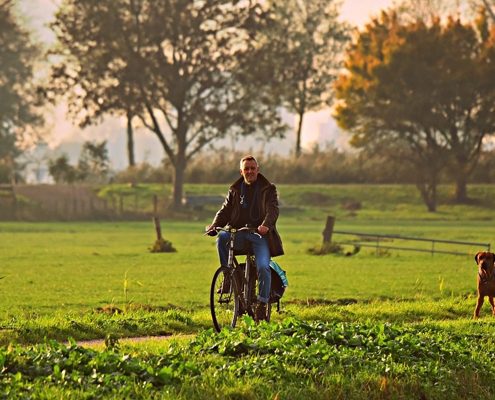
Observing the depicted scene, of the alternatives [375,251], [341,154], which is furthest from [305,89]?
[375,251]

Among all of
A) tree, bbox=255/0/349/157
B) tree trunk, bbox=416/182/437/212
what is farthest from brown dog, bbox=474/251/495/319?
tree, bbox=255/0/349/157

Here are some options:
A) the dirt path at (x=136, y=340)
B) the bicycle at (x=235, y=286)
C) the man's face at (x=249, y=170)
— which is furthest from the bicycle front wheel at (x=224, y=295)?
the man's face at (x=249, y=170)

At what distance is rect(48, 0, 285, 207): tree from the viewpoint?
2719 inches

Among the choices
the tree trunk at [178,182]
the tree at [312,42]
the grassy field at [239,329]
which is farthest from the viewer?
the tree at [312,42]

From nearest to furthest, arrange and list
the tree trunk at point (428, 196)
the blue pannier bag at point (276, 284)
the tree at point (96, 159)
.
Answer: the blue pannier bag at point (276, 284), the tree trunk at point (428, 196), the tree at point (96, 159)

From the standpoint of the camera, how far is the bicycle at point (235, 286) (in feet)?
51.7

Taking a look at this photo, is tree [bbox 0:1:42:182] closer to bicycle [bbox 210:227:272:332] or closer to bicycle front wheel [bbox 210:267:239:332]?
bicycle front wheel [bbox 210:267:239:332]

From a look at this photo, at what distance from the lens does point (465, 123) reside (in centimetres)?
7238

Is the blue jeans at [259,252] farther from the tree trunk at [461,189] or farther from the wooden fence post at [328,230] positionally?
the tree trunk at [461,189]

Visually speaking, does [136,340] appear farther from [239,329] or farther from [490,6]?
[490,6]

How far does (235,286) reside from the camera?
Answer: 1580cm

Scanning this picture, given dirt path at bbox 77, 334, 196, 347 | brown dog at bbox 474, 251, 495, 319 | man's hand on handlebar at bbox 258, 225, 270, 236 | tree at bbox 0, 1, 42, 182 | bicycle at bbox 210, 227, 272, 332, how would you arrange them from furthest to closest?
tree at bbox 0, 1, 42, 182, brown dog at bbox 474, 251, 495, 319, bicycle at bbox 210, 227, 272, 332, dirt path at bbox 77, 334, 196, 347, man's hand on handlebar at bbox 258, 225, 270, 236

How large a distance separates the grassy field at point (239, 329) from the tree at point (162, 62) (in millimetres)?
26037

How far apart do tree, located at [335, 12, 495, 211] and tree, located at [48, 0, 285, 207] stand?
6576 mm
